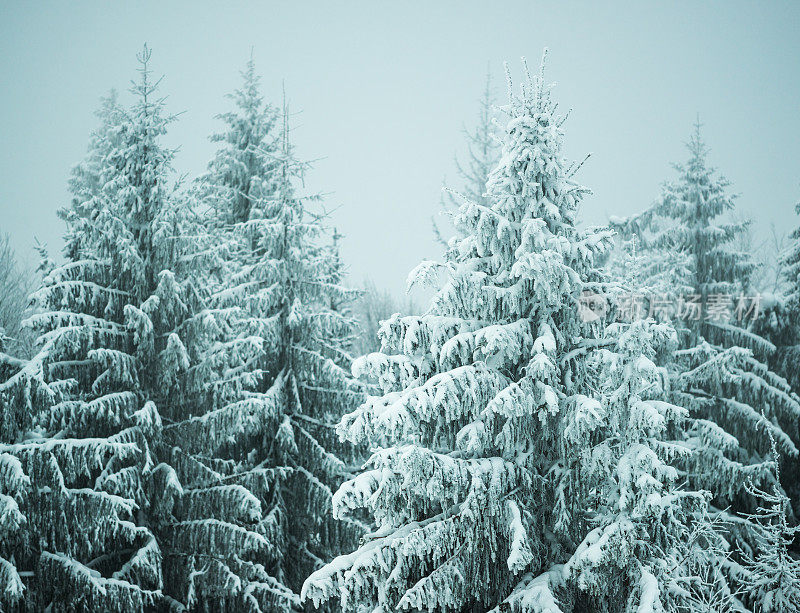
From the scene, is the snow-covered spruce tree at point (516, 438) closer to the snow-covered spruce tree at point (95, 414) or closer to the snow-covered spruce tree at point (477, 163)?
the snow-covered spruce tree at point (95, 414)

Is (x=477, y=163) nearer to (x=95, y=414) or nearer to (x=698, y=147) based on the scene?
(x=698, y=147)

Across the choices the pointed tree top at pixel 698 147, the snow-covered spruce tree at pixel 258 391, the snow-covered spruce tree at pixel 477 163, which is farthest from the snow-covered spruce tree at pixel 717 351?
the snow-covered spruce tree at pixel 258 391

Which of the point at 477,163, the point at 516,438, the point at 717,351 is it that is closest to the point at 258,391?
the point at 516,438

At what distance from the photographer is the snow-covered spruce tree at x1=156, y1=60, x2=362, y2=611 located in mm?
13234

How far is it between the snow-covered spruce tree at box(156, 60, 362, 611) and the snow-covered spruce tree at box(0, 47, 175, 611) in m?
0.96

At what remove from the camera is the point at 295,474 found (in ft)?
50.4

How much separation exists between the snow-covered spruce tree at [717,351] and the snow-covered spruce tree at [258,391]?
8.00m

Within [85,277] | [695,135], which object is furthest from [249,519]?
[695,135]

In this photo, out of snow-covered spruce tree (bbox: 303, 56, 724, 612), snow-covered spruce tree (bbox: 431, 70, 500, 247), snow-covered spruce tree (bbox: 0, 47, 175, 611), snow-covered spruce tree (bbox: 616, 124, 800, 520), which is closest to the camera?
snow-covered spruce tree (bbox: 303, 56, 724, 612)

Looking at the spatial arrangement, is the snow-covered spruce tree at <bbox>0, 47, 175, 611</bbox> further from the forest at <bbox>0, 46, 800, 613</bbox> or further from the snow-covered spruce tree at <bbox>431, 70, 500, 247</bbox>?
the snow-covered spruce tree at <bbox>431, 70, 500, 247</bbox>

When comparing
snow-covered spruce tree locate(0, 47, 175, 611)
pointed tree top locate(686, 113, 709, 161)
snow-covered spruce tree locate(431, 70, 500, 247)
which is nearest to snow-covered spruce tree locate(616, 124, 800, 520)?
pointed tree top locate(686, 113, 709, 161)

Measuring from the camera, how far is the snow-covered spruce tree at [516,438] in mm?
7375

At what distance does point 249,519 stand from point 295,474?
1.74 meters

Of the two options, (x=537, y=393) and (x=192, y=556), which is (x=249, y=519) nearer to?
(x=192, y=556)
